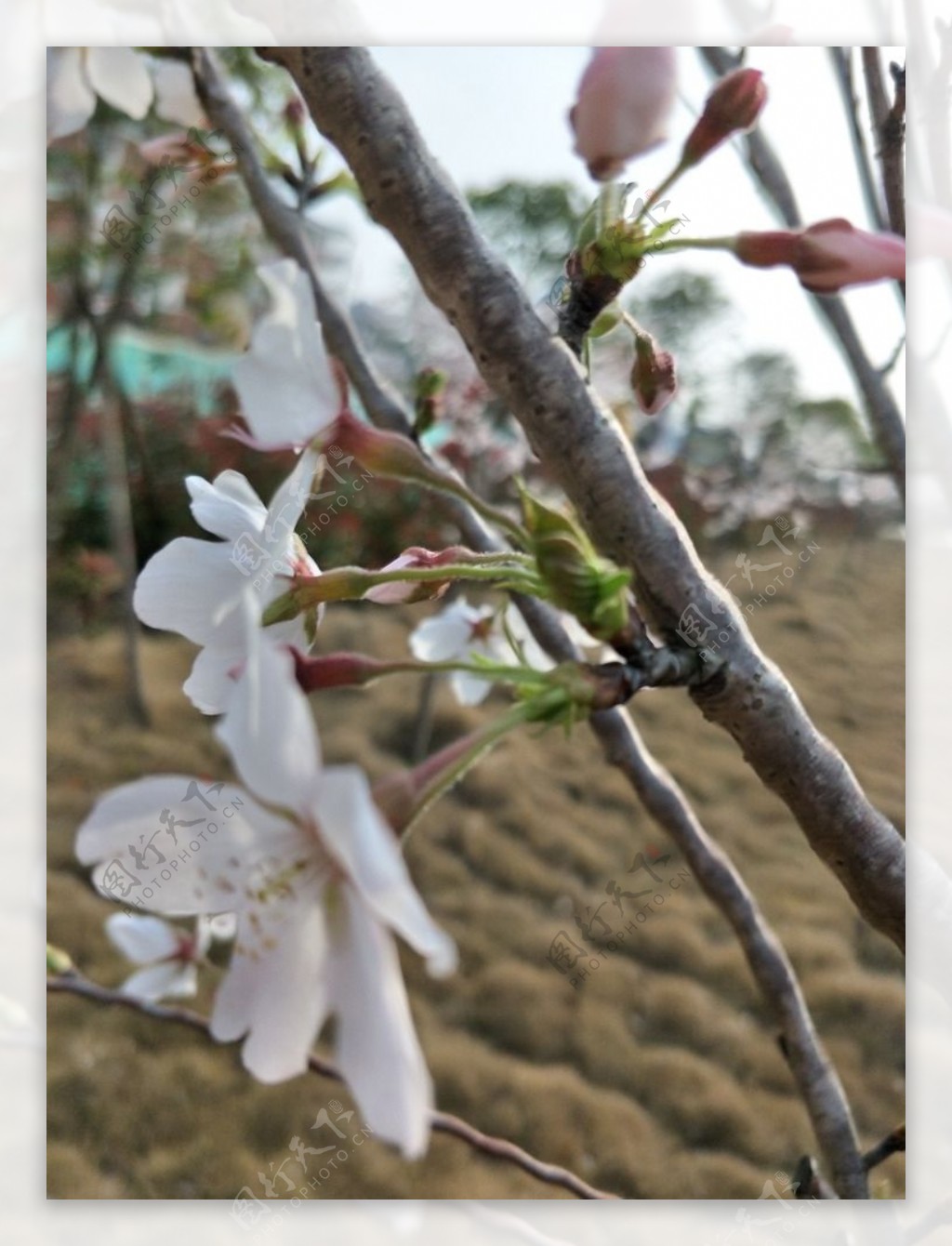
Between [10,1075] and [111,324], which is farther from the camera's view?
[111,324]

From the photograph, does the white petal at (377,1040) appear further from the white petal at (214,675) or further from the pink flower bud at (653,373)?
the pink flower bud at (653,373)

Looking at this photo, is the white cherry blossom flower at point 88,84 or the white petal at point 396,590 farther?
the white cherry blossom flower at point 88,84

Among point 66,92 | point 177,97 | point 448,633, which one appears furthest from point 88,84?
point 448,633

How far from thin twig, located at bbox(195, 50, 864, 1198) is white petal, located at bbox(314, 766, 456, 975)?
1.38 feet

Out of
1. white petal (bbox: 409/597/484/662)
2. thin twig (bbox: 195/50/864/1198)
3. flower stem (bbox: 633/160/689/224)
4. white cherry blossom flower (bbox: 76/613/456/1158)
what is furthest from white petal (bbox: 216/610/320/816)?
white petal (bbox: 409/597/484/662)

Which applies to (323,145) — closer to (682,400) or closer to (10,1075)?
(682,400)

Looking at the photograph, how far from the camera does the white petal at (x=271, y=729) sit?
0.30 metres

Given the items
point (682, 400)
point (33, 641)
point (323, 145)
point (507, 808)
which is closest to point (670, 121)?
point (323, 145)

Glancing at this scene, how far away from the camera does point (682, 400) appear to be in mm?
1218

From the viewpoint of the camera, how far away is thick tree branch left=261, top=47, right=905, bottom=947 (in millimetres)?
401

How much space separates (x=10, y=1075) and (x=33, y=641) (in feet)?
1.36

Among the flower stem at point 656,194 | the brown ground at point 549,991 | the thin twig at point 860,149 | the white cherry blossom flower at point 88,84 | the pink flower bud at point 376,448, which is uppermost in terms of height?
the white cherry blossom flower at point 88,84

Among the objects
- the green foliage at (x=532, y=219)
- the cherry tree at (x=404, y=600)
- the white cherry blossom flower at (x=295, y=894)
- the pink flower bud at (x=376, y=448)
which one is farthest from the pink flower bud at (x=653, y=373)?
the green foliage at (x=532, y=219)

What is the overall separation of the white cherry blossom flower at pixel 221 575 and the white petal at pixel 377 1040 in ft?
0.38
